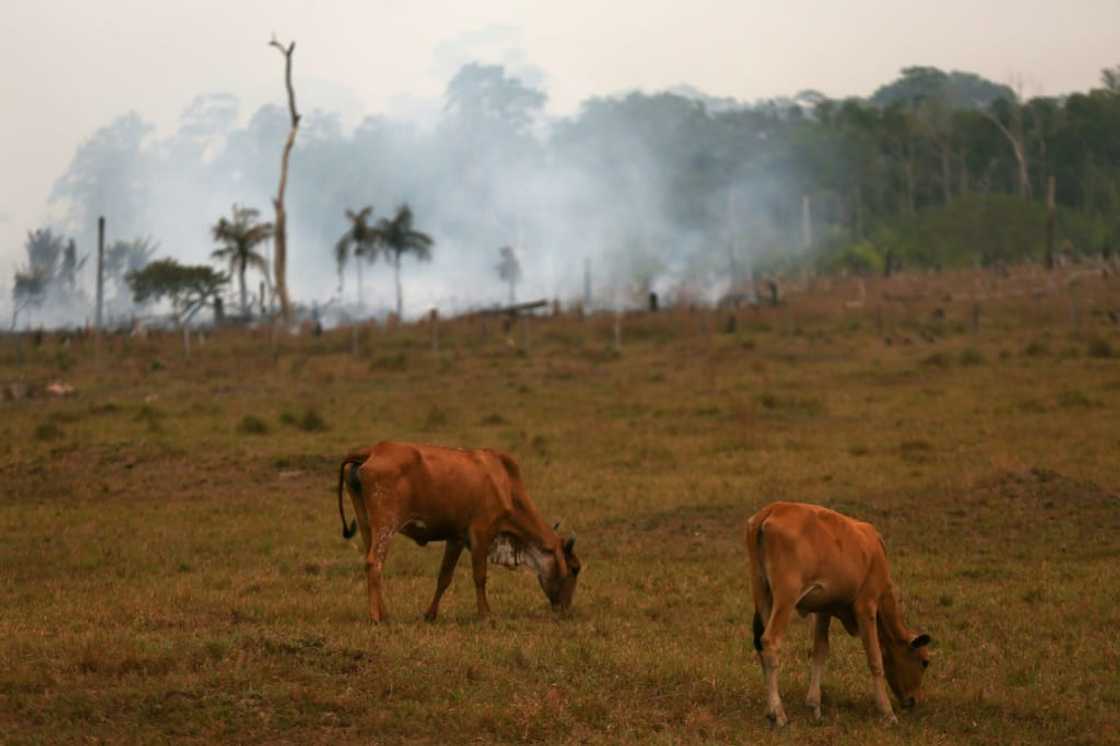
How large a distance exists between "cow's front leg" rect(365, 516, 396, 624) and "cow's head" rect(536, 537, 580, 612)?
1.54 m

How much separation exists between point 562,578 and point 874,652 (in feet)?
12.6

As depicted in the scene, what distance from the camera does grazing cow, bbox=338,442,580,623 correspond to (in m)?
12.4

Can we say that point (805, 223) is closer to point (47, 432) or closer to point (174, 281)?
point (174, 281)

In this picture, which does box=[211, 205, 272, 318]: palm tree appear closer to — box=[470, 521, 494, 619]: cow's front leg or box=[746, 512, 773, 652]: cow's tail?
box=[470, 521, 494, 619]: cow's front leg

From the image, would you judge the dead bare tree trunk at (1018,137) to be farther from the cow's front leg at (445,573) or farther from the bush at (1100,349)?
the cow's front leg at (445,573)

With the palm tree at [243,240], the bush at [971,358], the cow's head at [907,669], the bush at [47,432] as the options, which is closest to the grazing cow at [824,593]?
the cow's head at [907,669]

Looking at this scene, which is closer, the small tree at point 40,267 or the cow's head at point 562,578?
the cow's head at point 562,578

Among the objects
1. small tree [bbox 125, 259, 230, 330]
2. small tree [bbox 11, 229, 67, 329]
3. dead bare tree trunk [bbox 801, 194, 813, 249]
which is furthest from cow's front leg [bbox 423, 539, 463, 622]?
dead bare tree trunk [bbox 801, 194, 813, 249]

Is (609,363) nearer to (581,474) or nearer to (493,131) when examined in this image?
(581,474)

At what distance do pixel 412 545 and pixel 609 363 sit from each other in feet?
75.7

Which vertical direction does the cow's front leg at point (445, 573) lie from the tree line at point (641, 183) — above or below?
below

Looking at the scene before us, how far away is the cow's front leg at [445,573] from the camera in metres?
12.6

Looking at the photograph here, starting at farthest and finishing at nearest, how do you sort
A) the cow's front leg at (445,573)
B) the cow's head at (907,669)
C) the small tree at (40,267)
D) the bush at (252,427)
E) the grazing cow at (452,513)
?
the small tree at (40,267), the bush at (252,427), the cow's front leg at (445,573), the grazing cow at (452,513), the cow's head at (907,669)

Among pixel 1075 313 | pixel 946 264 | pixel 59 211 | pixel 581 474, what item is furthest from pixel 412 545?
pixel 59 211
